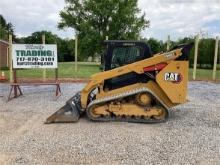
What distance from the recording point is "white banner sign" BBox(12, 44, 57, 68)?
11818 mm

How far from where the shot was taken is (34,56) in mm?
11969

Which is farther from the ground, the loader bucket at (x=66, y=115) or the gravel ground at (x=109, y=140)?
the loader bucket at (x=66, y=115)

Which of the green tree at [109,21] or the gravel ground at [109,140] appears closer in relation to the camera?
the gravel ground at [109,140]

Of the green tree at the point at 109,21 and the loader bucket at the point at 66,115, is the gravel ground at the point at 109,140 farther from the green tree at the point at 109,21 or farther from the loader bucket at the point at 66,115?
the green tree at the point at 109,21

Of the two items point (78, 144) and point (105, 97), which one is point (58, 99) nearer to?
point (105, 97)

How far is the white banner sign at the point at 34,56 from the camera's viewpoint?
38.8ft

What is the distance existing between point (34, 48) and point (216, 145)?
7.49 m

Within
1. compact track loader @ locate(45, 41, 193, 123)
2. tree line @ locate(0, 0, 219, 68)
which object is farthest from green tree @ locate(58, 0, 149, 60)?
compact track loader @ locate(45, 41, 193, 123)

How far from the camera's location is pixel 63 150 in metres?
5.88

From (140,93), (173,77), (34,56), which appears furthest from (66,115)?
(34,56)

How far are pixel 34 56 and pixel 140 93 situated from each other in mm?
5093

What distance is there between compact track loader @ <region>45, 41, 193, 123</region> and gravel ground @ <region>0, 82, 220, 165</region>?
301 mm

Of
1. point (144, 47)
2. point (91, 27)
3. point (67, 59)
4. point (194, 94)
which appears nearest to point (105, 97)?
point (144, 47)

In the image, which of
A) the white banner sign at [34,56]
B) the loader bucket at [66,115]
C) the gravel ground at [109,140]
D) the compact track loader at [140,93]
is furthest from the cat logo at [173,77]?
the white banner sign at [34,56]
